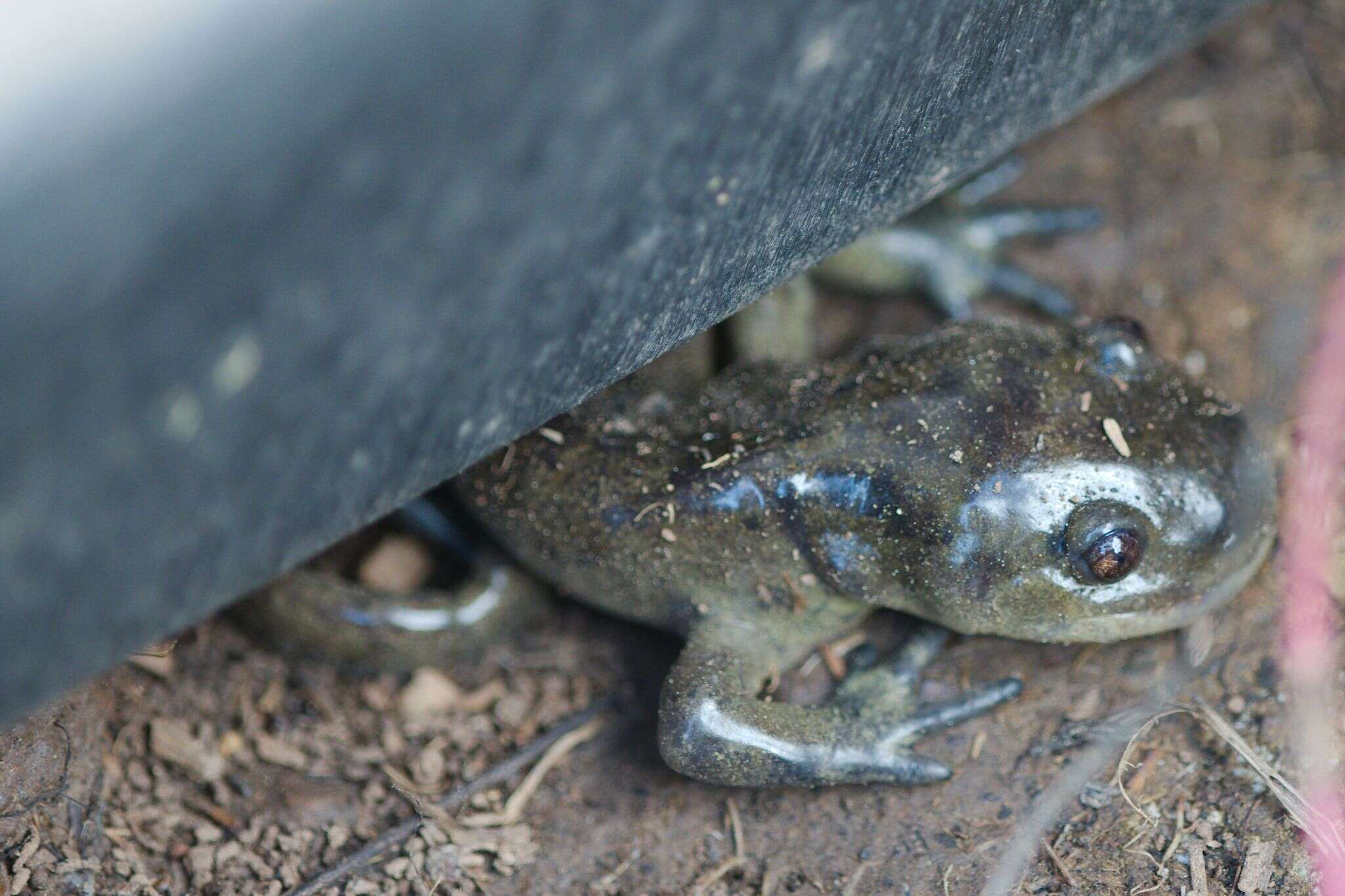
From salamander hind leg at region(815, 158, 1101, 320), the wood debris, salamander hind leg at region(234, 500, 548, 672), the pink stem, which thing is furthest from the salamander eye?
salamander hind leg at region(234, 500, 548, 672)

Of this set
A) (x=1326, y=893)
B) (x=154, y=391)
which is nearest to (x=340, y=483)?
(x=154, y=391)

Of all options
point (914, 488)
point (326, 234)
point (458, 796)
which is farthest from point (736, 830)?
point (326, 234)

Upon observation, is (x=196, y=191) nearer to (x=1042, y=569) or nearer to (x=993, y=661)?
(x=1042, y=569)

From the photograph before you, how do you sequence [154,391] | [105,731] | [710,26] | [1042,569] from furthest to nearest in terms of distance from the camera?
[105,731] → [1042,569] → [710,26] → [154,391]

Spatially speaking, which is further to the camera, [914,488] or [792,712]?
[792,712]

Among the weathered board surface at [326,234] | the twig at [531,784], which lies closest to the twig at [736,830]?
the twig at [531,784]

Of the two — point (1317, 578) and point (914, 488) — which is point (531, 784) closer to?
point (914, 488)
